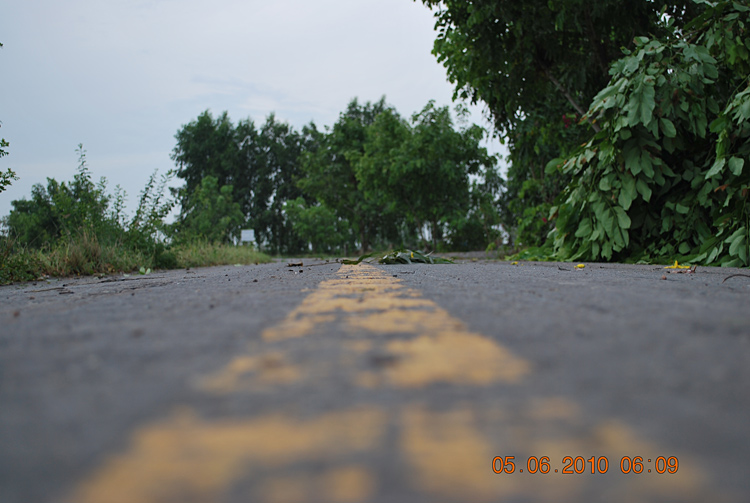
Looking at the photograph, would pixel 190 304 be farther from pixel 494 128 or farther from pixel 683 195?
pixel 494 128

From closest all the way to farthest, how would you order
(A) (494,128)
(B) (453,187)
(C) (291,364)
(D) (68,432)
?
(D) (68,432) < (C) (291,364) < (A) (494,128) < (B) (453,187)

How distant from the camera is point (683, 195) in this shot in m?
6.20

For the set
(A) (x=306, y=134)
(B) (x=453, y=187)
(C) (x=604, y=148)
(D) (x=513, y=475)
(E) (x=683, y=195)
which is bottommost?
(D) (x=513, y=475)

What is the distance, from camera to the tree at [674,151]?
5.15m

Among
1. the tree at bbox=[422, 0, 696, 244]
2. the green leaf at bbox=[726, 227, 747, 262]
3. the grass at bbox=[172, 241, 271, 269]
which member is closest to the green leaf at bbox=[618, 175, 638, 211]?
the green leaf at bbox=[726, 227, 747, 262]

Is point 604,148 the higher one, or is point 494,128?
point 494,128

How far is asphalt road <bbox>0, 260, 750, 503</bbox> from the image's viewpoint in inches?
21.3

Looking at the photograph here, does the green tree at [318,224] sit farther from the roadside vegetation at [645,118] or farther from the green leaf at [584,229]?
the green leaf at [584,229]

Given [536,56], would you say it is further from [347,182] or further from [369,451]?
[347,182]

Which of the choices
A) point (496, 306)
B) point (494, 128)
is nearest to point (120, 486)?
point (496, 306)

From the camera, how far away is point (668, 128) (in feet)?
18.5

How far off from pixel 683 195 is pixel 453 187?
1640 centimetres

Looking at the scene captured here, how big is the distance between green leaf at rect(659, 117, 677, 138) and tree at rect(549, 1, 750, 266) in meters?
0.01

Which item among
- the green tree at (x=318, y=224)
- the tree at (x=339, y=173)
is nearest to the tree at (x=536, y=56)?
the tree at (x=339, y=173)
